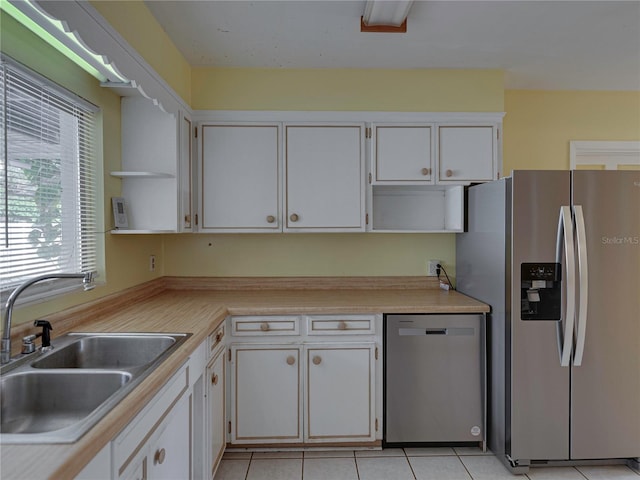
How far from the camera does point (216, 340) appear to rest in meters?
2.11

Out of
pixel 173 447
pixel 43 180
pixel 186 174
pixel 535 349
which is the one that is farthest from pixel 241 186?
pixel 535 349

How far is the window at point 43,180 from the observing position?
150 centimetres

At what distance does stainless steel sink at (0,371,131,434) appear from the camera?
1286 millimetres

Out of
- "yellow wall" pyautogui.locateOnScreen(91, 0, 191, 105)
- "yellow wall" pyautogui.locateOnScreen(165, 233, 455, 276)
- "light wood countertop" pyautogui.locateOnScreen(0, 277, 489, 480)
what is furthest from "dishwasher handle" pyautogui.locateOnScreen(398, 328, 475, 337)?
"yellow wall" pyautogui.locateOnScreen(91, 0, 191, 105)

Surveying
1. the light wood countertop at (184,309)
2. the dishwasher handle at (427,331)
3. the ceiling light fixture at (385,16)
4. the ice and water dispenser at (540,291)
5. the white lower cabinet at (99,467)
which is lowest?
the dishwasher handle at (427,331)

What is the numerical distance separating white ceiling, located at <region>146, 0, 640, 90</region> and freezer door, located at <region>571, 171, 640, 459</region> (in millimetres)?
873

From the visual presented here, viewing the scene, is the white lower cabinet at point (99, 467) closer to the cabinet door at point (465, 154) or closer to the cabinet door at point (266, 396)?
the cabinet door at point (266, 396)

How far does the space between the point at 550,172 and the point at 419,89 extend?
3.74 ft

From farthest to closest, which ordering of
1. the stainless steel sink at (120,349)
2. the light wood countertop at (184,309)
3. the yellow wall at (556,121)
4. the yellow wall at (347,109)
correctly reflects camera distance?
the yellow wall at (556,121)
the yellow wall at (347,109)
the stainless steel sink at (120,349)
the light wood countertop at (184,309)

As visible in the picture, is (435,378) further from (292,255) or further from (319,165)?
(319,165)

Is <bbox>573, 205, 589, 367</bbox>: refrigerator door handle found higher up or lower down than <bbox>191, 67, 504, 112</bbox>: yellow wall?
lower down

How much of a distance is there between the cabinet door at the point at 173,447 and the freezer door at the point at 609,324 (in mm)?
1963

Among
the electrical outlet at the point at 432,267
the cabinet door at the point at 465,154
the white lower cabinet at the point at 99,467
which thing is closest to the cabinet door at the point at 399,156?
the cabinet door at the point at 465,154

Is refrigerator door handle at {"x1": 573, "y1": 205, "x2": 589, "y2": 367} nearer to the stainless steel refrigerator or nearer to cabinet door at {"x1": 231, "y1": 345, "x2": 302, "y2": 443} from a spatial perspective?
the stainless steel refrigerator
